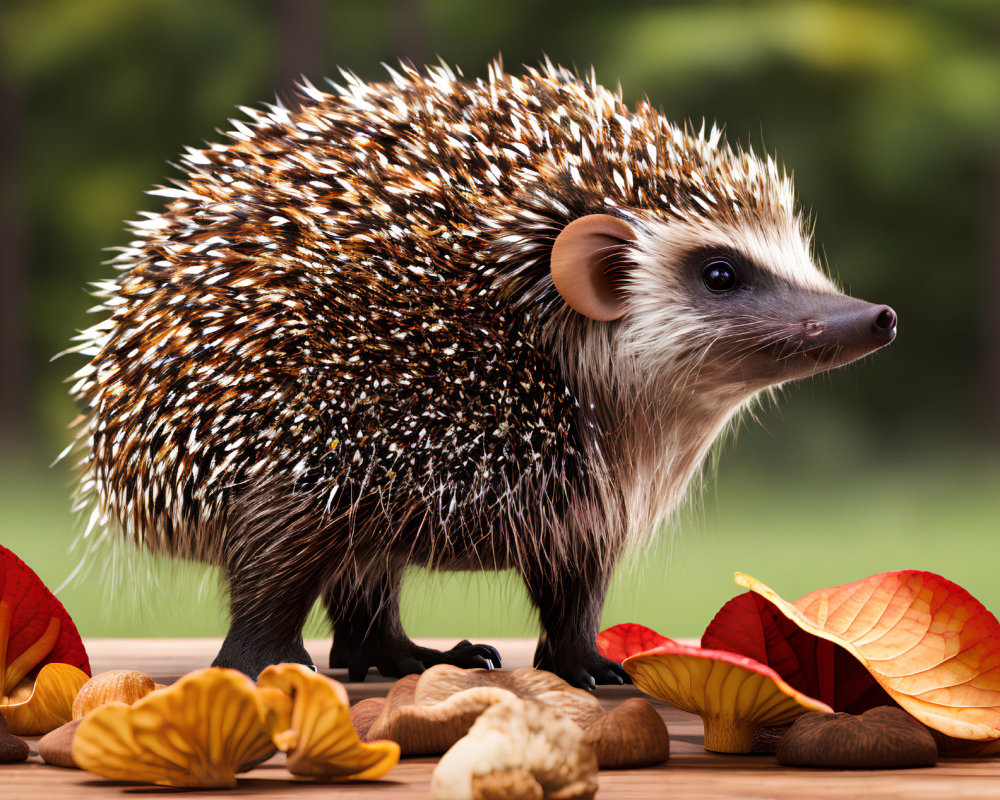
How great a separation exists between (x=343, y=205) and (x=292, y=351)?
0.22 meters

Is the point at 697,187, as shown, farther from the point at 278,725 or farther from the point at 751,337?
the point at 278,725

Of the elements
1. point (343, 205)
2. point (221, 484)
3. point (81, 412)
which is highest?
point (343, 205)

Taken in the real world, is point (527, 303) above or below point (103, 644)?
above

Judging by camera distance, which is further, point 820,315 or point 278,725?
point 820,315

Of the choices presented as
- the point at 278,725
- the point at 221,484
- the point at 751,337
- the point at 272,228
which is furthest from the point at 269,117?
the point at 278,725

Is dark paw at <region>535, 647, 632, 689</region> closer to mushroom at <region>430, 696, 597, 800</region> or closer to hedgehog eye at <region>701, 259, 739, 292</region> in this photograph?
hedgehog eye at <region>701, 259, 739, 292</region>

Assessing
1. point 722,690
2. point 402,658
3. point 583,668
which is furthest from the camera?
point 402,658

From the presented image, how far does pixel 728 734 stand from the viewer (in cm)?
130

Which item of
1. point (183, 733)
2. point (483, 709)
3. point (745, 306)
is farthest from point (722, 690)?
point (745, 306)

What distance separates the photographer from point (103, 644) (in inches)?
93.4

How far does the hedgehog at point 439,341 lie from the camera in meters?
1.57

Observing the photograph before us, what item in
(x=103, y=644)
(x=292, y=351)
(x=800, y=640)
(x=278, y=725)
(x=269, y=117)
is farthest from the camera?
A: (x=103, y=644)

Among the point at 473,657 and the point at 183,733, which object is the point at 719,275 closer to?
the point at 473,657

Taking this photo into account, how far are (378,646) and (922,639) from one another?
3.26 ft
